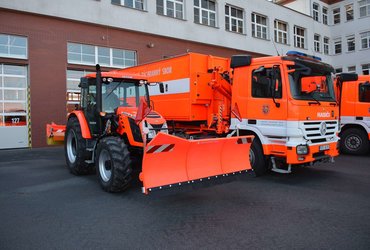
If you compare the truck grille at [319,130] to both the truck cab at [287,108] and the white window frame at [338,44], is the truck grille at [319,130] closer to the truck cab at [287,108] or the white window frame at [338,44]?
the truck cab at [287,108]

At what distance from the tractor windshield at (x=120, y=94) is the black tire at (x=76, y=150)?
118 cm

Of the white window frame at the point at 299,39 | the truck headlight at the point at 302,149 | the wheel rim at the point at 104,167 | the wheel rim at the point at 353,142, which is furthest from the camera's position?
the white window frame at the point at 299,39

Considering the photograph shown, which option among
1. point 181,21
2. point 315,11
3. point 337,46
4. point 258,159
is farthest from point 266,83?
point 337,46

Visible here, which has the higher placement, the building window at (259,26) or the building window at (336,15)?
the building window at (336,15)

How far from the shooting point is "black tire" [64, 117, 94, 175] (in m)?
7.81

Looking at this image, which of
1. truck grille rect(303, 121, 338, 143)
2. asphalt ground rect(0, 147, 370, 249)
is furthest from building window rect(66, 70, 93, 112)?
truck grille rect(303, 121, 338, 143)

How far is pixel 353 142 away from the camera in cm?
1173

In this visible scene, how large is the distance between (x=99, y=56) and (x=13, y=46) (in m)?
3.97

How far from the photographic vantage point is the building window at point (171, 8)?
1895 cm

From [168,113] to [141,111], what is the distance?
10.4 ft

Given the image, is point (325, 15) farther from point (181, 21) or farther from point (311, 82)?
point (311, 82)

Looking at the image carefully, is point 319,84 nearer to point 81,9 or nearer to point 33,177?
point 33,177

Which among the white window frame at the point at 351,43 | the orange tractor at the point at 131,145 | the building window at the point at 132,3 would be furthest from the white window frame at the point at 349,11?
the orange tractor at the point at 131,145

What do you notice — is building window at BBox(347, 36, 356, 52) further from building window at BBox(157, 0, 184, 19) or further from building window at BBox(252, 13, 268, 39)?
building window at BBox(157, 0, 184, 19)
